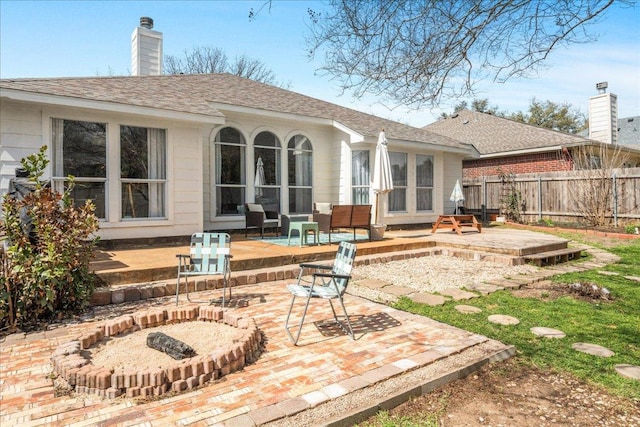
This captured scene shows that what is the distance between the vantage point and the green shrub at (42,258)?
4055 millimetres

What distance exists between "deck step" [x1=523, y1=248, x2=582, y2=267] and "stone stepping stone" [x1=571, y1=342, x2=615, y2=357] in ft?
14.4

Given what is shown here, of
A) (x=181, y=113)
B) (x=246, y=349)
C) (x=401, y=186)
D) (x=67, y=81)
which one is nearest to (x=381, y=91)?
(x=246, y=349)

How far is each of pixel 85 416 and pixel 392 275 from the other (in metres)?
5.15

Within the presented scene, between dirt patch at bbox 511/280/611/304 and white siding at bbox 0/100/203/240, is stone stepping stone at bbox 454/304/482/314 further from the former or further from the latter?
white siding at bbox 0/100/203/240

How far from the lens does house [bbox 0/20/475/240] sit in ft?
23.8

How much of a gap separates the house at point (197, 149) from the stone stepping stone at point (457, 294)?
422cm

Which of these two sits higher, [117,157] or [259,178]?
[117,157]

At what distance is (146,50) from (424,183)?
9.76m

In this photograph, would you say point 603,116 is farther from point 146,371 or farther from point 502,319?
point 146,371

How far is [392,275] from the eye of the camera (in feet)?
22.1

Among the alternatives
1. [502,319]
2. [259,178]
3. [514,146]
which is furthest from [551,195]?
[502,319]

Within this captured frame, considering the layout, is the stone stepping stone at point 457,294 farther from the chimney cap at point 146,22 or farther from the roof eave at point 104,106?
the chimney cap at point 146,22

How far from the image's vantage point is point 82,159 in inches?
296

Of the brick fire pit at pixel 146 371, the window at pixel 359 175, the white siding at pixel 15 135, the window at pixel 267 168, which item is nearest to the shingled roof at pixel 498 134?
the window at pixel 359 175
